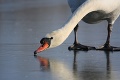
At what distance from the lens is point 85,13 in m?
13.3

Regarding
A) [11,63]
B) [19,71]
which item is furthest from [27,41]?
[19,71]

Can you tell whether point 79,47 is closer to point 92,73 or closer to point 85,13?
point 85,13

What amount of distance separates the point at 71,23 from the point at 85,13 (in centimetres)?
77

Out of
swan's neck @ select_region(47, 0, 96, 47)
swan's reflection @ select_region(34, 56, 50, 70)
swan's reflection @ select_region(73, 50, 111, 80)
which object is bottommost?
swan's reflection @ select_region(73, 50, 111, 80)

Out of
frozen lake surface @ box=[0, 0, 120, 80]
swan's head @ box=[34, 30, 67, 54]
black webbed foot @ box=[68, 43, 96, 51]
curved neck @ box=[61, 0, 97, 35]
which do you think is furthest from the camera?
black webbed foot @ box=[68, 43, 96, 51]

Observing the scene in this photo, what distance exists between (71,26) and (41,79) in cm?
329

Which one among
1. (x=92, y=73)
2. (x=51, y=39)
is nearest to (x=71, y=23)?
(x=51, y=39)

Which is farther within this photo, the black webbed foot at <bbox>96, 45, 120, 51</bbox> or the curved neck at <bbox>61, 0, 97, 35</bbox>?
the black webbed foot at <bbox>96, 45, 120, 51</bbox>

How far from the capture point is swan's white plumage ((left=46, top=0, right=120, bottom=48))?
475 inches

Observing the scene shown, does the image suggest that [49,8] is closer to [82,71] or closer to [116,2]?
[116,2]

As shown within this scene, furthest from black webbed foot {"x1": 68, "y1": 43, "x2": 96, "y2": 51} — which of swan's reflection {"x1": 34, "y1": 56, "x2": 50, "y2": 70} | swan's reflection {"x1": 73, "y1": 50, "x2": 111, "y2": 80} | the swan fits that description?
swan's reflection {"x1": 73, "y1": 50, "x2": 111, "y2": 80}

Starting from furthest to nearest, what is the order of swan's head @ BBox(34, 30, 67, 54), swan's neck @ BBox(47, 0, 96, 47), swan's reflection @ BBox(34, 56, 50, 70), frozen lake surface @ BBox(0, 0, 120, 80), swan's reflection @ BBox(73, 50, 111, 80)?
swan's neck @ BBox(47, 0, 96, 47) → swan's head @ BBox(34, 30, 67, 54) → swan's reflection @ BBox(34, 56, 50, 70) → frozen lake surface @ BBox(0, 0, 120, 80) → swan's reflection @ BBox(73, 50, 111, 80)

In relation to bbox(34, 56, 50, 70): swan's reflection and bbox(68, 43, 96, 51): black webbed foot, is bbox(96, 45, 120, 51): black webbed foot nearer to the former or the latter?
bbox(68, 43, 96, 51): black webbed foot

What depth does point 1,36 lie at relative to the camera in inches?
683
